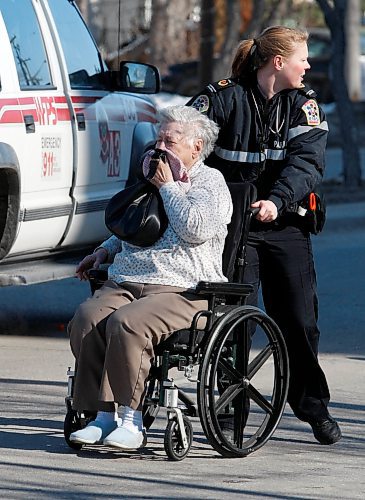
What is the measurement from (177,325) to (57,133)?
10.0ft

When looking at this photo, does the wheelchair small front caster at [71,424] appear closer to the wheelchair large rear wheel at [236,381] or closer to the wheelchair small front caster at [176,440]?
the wheelchair small front caster at [176,440]

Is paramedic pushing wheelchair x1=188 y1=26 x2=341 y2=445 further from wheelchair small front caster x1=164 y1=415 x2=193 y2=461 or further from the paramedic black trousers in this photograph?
wheelchair small front caster x1=164 y1=415 x2=193 y2=461

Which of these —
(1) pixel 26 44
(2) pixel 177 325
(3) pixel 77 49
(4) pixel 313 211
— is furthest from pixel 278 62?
(3) pixel 77 49

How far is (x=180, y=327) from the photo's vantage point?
5.49 meters

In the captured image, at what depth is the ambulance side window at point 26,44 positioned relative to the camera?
8117 millimetres

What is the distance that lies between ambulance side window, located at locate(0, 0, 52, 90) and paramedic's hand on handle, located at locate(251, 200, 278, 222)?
2854 mm

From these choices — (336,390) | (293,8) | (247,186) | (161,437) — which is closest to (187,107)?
(247,186)

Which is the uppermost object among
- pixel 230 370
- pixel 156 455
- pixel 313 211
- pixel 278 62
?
pixel 278 62

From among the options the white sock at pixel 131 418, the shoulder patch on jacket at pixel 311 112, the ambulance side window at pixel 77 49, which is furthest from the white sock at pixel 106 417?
the ambulance side window at pixel 77 49

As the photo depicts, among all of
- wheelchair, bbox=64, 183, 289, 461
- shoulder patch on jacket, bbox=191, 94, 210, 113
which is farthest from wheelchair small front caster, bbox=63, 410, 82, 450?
shoulder patch on jacket, bbox=191, 94, 210, 113

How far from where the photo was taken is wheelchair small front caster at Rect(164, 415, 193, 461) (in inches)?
216

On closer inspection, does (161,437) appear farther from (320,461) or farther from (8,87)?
(8,87)

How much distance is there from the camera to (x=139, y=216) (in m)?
5.51

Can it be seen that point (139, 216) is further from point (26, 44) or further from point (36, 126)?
point (26, 44)
